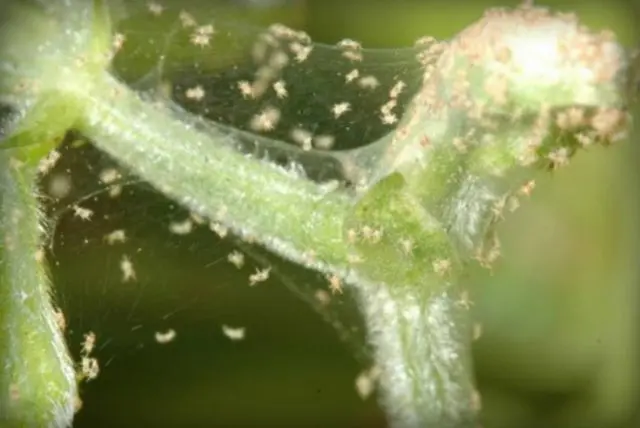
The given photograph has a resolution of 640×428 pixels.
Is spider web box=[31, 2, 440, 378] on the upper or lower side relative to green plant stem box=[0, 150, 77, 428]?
upper

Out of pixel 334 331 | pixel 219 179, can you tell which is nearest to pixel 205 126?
pixel 219 179

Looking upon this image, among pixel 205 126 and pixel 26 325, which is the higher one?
pixel 205 126

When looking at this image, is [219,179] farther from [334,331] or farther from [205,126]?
[334,331]

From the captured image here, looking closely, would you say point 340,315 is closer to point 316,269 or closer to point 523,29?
point 316,269

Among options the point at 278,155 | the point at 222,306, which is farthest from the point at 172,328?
the point at 278,155

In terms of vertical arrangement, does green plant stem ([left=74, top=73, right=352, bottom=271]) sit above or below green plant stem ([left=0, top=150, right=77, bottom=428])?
above
